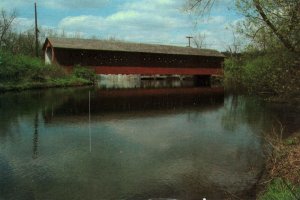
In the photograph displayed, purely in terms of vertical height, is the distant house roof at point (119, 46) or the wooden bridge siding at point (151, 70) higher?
the distant house roof at point (119, 46)

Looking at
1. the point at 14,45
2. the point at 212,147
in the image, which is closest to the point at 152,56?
the point at 14,45

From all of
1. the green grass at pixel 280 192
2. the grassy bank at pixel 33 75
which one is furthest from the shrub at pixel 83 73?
Result: the green grass at pixel 280 192

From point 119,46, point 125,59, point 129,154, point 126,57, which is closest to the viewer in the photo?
point 129,154

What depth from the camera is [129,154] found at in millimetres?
12445

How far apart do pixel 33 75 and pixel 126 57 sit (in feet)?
50.5

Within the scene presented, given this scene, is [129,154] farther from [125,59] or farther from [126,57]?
[126,57]

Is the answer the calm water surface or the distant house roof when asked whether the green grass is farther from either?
the distant house roof

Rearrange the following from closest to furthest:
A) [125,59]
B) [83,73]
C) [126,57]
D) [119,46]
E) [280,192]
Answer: [280,192] < [83,73] < [125,59] < [126,57] < [119,46]

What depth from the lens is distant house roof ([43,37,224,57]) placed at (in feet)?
172

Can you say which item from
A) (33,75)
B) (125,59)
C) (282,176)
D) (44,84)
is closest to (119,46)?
(125,59)

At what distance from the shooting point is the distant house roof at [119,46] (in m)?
52.3

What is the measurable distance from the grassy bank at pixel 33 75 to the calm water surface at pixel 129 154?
1819cm

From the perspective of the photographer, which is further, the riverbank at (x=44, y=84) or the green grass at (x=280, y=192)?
the riverbank at (x=44, y=84)

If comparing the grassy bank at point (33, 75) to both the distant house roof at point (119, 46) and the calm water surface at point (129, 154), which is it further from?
the calm water surface at point (129, 154)
